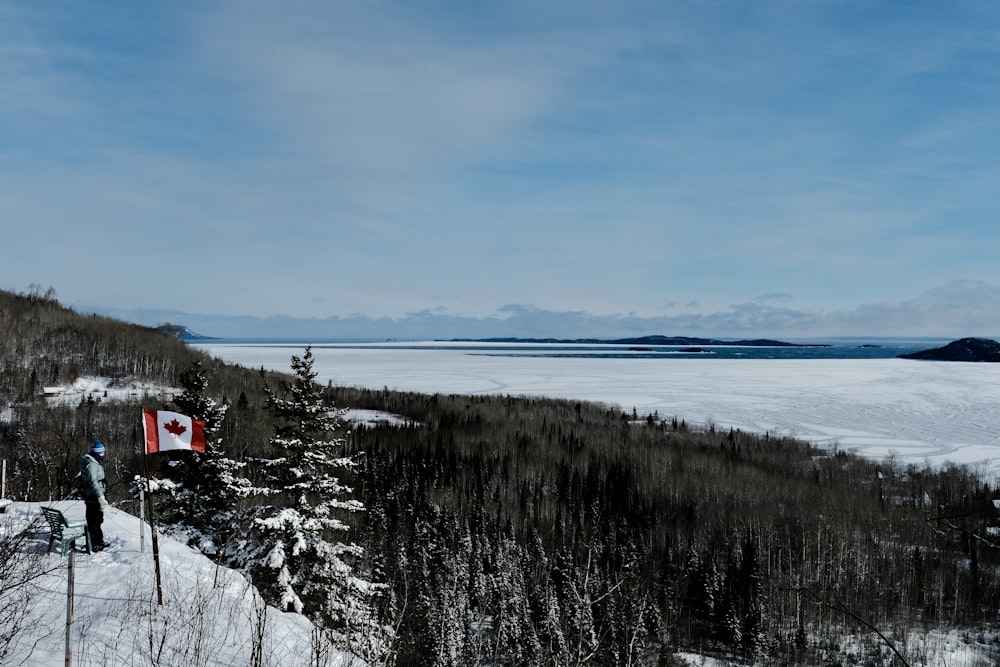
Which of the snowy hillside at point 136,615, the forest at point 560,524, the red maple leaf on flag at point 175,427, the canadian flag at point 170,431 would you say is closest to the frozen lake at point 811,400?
the forest at point 560,524

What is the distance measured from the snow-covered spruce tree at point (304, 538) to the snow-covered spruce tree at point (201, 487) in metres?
2.21

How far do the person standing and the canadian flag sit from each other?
62.2 inches

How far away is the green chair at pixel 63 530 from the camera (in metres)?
11.1

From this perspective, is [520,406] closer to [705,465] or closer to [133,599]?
[705,465]

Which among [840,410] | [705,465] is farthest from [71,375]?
[840,410]

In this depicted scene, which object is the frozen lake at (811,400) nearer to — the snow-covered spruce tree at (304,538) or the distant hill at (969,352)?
the snow-covered spruce tree at (304,538)

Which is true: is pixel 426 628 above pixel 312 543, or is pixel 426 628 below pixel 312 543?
below

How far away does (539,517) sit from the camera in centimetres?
2281

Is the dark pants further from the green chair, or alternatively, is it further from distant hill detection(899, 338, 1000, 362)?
distant hill detection(899, 338, 1000, 362)

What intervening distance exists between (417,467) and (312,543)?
14.1 meters

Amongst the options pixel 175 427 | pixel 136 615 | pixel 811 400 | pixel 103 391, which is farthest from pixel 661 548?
pixel 811 400

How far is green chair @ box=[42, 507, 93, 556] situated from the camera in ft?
36.3

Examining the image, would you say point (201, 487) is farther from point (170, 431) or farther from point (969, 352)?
point (969, 352)

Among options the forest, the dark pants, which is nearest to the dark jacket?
the dark pants
